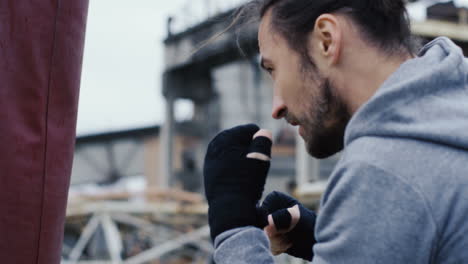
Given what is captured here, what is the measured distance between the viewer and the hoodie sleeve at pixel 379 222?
40.8 inches

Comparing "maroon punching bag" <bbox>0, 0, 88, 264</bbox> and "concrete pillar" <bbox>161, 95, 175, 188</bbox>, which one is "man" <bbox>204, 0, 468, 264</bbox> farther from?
"concrete pillar" <bbox>161, 95, 175, 188</bbox>

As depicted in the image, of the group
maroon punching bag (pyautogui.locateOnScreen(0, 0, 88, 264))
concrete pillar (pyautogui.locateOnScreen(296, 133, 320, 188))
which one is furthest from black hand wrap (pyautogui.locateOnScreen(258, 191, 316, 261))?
concrete pillar (pyautogui.locateOnScreen(296, 133, 320, 188))

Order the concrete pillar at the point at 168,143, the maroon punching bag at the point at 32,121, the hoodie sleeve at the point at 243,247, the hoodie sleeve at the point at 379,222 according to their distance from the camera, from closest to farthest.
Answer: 1. the hoodie sleeve at the point at 379,222
2. the hoodie sleeve at the point at 243,247
3. the maroon punching bag at the point at 32,121
4. the concrete pillar at the point at 168,143

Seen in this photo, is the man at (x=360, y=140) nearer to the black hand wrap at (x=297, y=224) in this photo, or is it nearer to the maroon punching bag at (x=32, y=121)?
the black hand wrap at (x=297, y=224)

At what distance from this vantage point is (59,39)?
1393 millimetres

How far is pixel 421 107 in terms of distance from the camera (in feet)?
3.81

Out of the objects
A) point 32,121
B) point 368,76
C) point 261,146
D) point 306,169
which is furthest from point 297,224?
point 306,169

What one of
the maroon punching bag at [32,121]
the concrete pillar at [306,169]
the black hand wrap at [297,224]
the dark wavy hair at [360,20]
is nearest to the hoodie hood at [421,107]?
the dark wavy hair at [360,20]

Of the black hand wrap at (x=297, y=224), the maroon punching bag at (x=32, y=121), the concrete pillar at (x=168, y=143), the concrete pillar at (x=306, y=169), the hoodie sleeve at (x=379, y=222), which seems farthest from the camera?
the concrete pillar at (x=168, y=143)

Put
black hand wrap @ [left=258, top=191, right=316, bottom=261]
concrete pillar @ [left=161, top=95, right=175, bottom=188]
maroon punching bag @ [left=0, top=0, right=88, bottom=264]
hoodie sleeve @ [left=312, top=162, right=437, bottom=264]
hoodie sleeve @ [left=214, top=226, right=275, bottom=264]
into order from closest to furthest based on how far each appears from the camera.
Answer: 1. hoodie sleeve @ [left=312, top=162, right=437, bottom=264]
2. hoodie sleeve @ [left=214, top=226, right=275, bottom=264]
3. maroon punching bag @ [left=0, top=0, right=88, bottom=264]
4. black hand wrap @ [left=258, top=191, right=316, bottom=261]
5. concrete pillar @ [left=161, top=95, right=175, bottom=188]

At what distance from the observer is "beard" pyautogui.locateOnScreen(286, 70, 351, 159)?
1312 mm

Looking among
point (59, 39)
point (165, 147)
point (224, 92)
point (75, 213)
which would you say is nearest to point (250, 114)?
point (224, 92)

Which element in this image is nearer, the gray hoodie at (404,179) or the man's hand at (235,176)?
the gray hoodie at (404,179)

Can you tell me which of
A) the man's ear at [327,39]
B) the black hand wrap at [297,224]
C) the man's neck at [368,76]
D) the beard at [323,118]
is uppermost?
the man's ear at [327,39]
